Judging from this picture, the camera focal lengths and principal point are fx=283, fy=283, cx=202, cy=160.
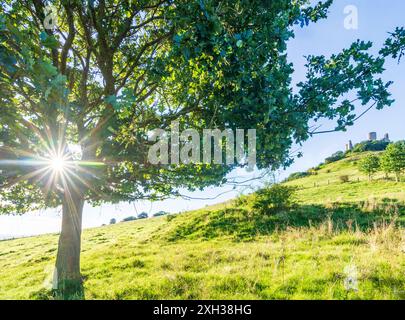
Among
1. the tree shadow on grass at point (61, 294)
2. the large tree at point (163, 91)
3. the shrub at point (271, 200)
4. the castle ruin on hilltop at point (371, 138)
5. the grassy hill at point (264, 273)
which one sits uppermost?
the castle ruin on hilltop at point (371, 138)

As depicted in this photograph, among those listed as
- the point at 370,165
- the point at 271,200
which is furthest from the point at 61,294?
the point at 370,165

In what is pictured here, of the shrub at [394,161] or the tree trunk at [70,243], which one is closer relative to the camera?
the tree trunk at [70,243]

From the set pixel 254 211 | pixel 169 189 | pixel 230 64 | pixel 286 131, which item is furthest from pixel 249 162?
pixel 254 211

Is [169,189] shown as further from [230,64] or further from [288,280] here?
[230,64]

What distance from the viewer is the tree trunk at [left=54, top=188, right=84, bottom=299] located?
11.9m

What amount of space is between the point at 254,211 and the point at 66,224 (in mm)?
21872

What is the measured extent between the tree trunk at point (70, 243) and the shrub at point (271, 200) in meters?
21.5

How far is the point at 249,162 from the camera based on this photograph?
8.98m

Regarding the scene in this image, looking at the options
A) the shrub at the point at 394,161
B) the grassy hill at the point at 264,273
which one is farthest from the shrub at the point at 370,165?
the grassy hill at the point at 264,273

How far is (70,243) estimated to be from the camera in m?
12.3

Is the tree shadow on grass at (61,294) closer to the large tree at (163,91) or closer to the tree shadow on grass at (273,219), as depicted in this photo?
the large tree at (163,91)

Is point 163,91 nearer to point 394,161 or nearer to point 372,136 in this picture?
point 394,161

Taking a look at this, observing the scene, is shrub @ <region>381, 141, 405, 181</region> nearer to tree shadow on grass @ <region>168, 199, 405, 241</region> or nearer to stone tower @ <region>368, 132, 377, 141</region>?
tree shadow on grass @ <region>168, 199, 405, 241</region>

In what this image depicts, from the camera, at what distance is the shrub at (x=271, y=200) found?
3070cm
